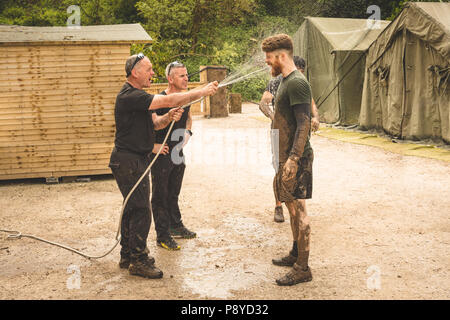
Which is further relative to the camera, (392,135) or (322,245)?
(392,135)

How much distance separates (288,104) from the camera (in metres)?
3.57

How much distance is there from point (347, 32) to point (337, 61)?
1.60 metres

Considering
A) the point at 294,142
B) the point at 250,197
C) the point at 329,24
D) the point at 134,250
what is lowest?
the point at 250,197

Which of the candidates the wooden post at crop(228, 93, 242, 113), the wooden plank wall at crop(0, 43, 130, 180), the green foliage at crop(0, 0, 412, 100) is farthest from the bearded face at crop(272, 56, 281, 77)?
the green foliage at crop(0, 0, 412, 100)

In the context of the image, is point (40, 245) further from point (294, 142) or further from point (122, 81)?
point (122, 81)

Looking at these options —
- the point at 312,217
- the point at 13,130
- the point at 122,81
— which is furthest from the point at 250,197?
the point at 13,130

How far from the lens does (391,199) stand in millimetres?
6168

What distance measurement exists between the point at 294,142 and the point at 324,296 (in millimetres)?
1240

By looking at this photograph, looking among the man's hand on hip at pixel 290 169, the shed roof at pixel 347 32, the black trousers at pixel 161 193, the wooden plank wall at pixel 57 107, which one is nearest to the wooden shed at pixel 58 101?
the wooden plank wall at pixel 57 107

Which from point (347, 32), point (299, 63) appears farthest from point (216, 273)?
point (347, 32)

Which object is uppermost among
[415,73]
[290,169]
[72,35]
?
[72,35]

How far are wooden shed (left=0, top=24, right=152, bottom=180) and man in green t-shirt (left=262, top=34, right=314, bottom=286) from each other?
504 cm

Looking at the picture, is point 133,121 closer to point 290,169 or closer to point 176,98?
point 176,98

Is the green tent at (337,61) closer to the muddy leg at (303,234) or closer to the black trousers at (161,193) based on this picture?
the black trousers at (161,193)
